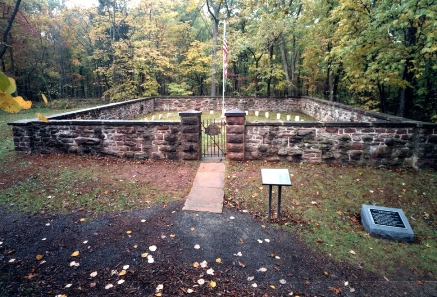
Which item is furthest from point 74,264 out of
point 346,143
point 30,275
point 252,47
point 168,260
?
point 252,47

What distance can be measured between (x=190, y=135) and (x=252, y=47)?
15.9 metres

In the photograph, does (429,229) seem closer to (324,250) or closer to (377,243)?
(377,243)

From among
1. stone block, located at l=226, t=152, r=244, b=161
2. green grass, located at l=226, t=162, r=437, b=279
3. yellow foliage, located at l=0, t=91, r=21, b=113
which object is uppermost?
yellow foliage, located at l=0, t=91, r=21, b=113

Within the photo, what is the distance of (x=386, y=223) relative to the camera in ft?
12.8

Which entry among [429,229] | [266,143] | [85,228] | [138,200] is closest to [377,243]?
[429,229]

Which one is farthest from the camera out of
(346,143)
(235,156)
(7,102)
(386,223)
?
(235,156)

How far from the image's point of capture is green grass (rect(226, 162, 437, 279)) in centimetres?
344

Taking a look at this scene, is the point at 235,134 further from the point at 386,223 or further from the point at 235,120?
the point at 386,223

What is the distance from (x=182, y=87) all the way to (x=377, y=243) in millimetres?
21515

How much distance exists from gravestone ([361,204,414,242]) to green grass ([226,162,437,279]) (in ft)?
0.32

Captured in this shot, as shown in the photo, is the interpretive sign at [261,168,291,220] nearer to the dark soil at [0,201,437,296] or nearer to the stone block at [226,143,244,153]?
the dark soil at [0,201,437,296]

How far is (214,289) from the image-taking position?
274cm

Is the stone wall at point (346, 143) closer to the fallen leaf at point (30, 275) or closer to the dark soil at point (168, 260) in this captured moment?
the dark soil at point (168, 260)

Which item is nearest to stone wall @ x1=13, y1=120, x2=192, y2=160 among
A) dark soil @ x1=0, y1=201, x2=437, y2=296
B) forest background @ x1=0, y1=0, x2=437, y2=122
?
dark soil @ x1=0, y1=201, x2=437, y2=296
